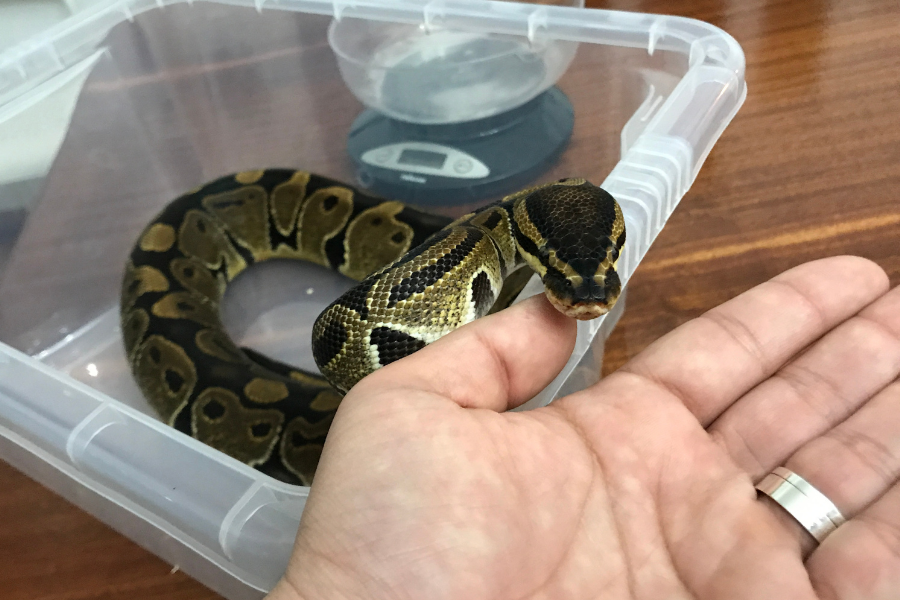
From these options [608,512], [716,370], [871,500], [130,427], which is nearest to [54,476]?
[130,427]

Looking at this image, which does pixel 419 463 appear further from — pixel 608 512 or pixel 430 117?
pixel 430 117

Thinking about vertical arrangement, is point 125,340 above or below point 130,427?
below

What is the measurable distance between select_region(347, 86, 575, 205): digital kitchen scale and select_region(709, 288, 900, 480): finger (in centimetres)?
105

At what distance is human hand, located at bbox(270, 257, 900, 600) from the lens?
0.74m

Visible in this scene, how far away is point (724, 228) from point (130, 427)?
1390mm

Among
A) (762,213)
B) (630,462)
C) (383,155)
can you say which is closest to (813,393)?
(630,462)

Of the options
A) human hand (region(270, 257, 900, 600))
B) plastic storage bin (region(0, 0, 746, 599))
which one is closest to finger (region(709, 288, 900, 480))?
human hand (region(270, 257, 900, 600))

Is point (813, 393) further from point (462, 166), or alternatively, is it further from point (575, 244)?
point (462, 166)

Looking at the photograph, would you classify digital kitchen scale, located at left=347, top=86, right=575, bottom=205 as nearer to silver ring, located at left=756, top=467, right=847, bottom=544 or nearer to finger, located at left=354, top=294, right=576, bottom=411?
finger, located at left=354, top=294, right=576, bottom=411

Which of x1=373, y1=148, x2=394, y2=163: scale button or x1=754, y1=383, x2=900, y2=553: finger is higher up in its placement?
x1=373, y1=148, x2=394, y2=163: scale button

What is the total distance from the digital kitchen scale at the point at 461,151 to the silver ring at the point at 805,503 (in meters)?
1.23

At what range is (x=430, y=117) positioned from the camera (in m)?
2.13

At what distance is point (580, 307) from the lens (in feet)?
2.97

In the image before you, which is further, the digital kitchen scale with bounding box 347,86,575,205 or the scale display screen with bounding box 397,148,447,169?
the scale display screen with bounding box 397,148,447,169
